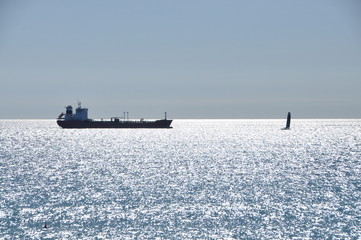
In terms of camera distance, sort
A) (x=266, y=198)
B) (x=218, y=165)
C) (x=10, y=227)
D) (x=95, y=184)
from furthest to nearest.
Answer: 1. (x=218, y=165)
2. (x=95, y=184)
3. (x=266, y=198)
4. (x=10, y=227)

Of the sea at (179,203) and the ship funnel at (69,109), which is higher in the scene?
the ship funnel at (69,109)

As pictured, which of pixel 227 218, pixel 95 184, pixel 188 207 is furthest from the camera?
pixel 95 184

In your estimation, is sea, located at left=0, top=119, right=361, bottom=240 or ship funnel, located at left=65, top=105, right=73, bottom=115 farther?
ship funnel, located at left=65, top=105, right=73, bottom=115

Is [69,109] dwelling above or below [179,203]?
above

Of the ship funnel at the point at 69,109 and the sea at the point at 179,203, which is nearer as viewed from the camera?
the sea at the point at 179,203

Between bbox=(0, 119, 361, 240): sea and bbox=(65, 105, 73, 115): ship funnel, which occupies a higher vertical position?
bbox=(65, 105, 73, 115): ship funnel

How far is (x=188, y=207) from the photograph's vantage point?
43.0m

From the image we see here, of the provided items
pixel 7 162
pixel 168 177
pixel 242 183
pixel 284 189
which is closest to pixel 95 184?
pixel 168 177

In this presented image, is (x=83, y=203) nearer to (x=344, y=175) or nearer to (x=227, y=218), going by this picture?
(x=227, y=218)

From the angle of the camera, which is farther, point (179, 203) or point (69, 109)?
point (69, 109)

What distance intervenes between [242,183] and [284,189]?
6623 mm

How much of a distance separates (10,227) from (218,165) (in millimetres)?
51207

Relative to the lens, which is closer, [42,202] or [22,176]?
[42,202]

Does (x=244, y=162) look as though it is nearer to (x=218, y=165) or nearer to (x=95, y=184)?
(x=218, y=165)
